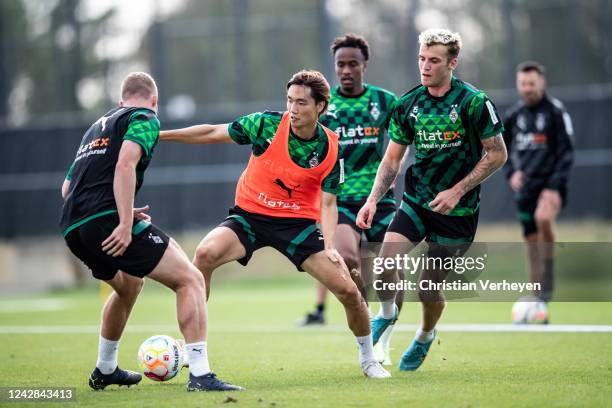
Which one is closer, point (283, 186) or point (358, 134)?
point (283, 186)

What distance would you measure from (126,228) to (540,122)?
23.6 ft

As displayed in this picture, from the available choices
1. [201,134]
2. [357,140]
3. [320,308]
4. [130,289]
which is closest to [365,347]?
[130,289]

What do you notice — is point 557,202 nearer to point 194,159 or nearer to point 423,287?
point 423,287

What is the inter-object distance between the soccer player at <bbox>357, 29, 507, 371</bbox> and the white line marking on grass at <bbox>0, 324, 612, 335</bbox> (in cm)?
322

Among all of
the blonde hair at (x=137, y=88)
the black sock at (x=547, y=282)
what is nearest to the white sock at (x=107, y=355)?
the blonde hair at (x=137, y=88)

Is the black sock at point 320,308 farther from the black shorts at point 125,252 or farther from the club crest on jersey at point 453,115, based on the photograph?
the black shorts at point 125,252

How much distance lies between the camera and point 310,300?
1645 centimetres

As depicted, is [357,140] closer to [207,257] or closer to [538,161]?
[207,257]

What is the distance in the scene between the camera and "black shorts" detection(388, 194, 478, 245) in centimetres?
752

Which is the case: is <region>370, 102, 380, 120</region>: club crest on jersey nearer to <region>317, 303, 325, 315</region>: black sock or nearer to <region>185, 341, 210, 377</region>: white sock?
<region>185, 341, 210, 377</region>: white sock

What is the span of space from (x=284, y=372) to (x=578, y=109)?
641 inches

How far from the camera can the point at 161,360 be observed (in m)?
7.13

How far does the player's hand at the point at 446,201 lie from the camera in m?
7.21

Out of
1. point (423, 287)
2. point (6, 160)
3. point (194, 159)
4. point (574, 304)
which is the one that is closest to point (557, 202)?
point (574, 304)
